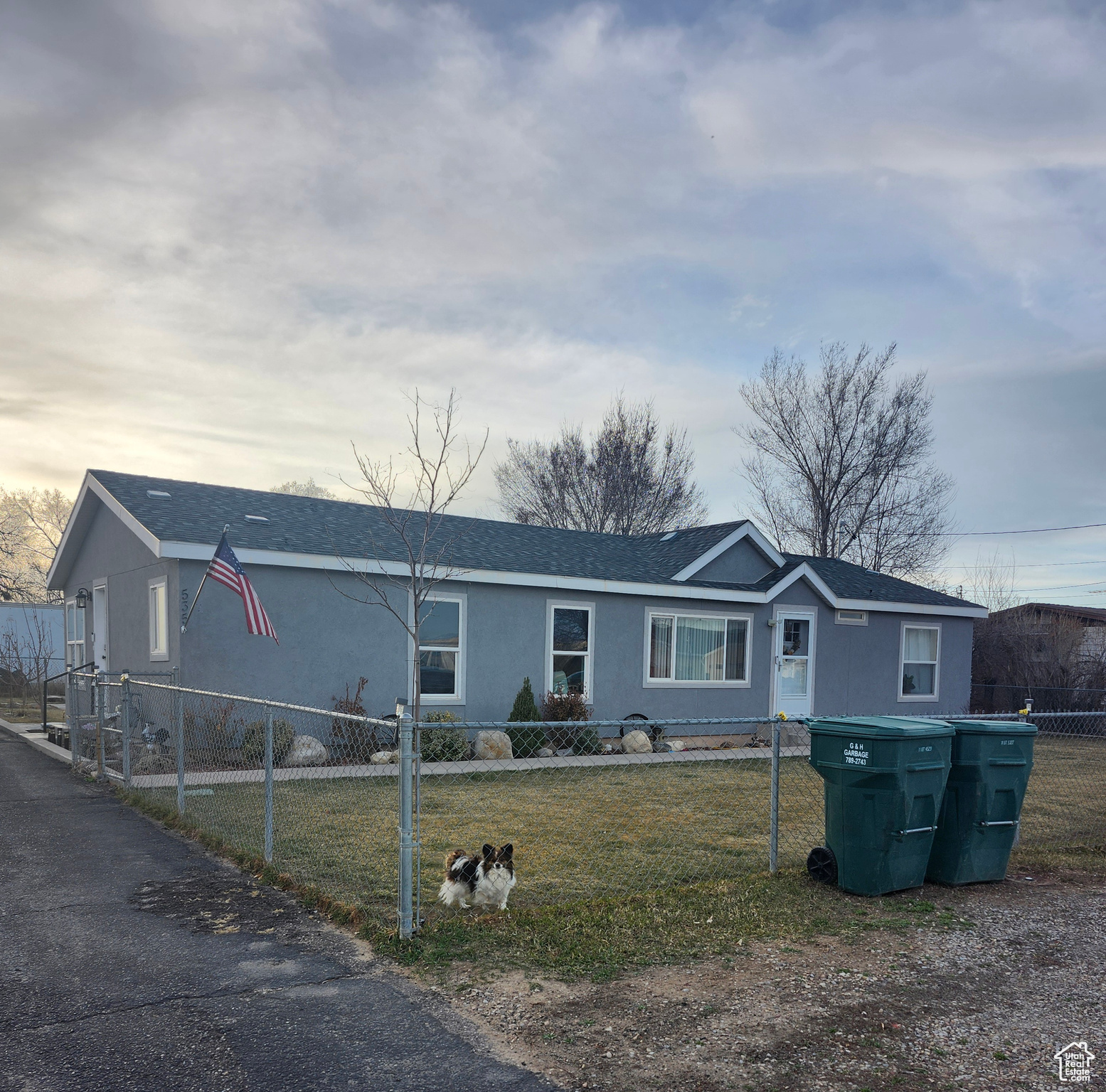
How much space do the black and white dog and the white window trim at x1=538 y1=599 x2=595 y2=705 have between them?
911cm

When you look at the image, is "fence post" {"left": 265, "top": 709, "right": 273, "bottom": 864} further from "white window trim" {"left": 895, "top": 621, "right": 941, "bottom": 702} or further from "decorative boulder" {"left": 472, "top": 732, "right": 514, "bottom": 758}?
"white window trim" {"left": 895, "top": 621, "right": 941, "bottom": 702}

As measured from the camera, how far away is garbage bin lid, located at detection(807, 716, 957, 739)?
5.69 meters

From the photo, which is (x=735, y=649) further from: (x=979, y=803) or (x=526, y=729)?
(x=979, y=803)

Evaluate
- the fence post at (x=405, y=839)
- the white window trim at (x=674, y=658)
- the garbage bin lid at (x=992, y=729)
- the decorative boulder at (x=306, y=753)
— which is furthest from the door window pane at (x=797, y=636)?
the fence post at (x=405, y=839)

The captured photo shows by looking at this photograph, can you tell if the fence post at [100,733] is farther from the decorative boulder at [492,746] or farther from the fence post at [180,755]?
the decorative boulder at [492,746]

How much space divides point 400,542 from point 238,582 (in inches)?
140

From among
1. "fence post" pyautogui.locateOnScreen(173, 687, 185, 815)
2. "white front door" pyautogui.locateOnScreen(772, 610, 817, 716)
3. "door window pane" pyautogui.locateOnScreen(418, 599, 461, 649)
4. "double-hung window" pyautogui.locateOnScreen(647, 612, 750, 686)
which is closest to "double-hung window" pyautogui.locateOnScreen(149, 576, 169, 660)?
"door window pane" pyautogui.locateOnScreen(418, 599, 461, 649)

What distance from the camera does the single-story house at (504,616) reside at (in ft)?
40.6

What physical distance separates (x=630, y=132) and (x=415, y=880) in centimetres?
1030

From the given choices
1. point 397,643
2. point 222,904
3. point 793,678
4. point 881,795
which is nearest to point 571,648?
point 397,643

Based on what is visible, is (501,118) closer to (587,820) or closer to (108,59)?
(108,59)

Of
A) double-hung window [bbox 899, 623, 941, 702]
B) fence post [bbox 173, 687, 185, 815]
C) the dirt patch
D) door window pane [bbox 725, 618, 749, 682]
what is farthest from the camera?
double-hung window [bbox 899, 623, 941, 702]

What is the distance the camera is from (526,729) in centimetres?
1319

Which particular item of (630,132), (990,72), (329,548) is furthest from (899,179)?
(329,548)
